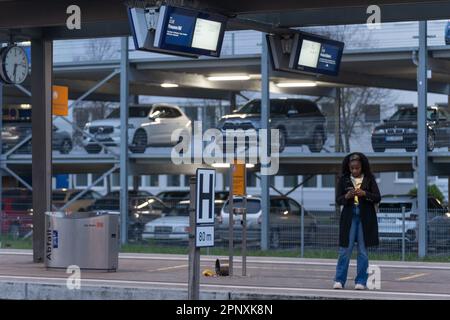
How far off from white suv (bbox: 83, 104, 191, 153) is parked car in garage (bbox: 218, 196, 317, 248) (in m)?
4.33

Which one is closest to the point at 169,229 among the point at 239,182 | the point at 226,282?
the point at 239,182

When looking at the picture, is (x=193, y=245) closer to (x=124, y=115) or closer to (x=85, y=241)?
(x=85, y=241)

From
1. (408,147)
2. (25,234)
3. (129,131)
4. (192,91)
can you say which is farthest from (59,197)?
(408,147)

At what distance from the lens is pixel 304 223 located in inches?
1102

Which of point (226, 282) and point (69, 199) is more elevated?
point (69, 199)

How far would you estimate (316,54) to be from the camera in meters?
18.8

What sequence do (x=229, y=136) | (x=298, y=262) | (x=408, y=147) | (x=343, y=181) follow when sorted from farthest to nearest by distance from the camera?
1. (x=229, y=136)
2. (x=408, y=147)
3. (x=298, y=262)
4. (x=343, y=181)

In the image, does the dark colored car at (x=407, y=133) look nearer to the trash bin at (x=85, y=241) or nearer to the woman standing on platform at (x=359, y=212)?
the trash bin at (x=85, y=241)

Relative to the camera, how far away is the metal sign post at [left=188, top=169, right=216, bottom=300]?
11.7 m

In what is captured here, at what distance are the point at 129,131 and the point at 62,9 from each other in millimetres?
18232

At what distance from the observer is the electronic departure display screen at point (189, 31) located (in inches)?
615

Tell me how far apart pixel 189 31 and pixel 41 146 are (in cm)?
474

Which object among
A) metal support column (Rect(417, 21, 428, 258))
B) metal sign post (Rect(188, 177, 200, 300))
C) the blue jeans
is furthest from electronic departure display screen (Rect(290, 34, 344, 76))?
metal support column (Rect(417, 21, 428, 258))
